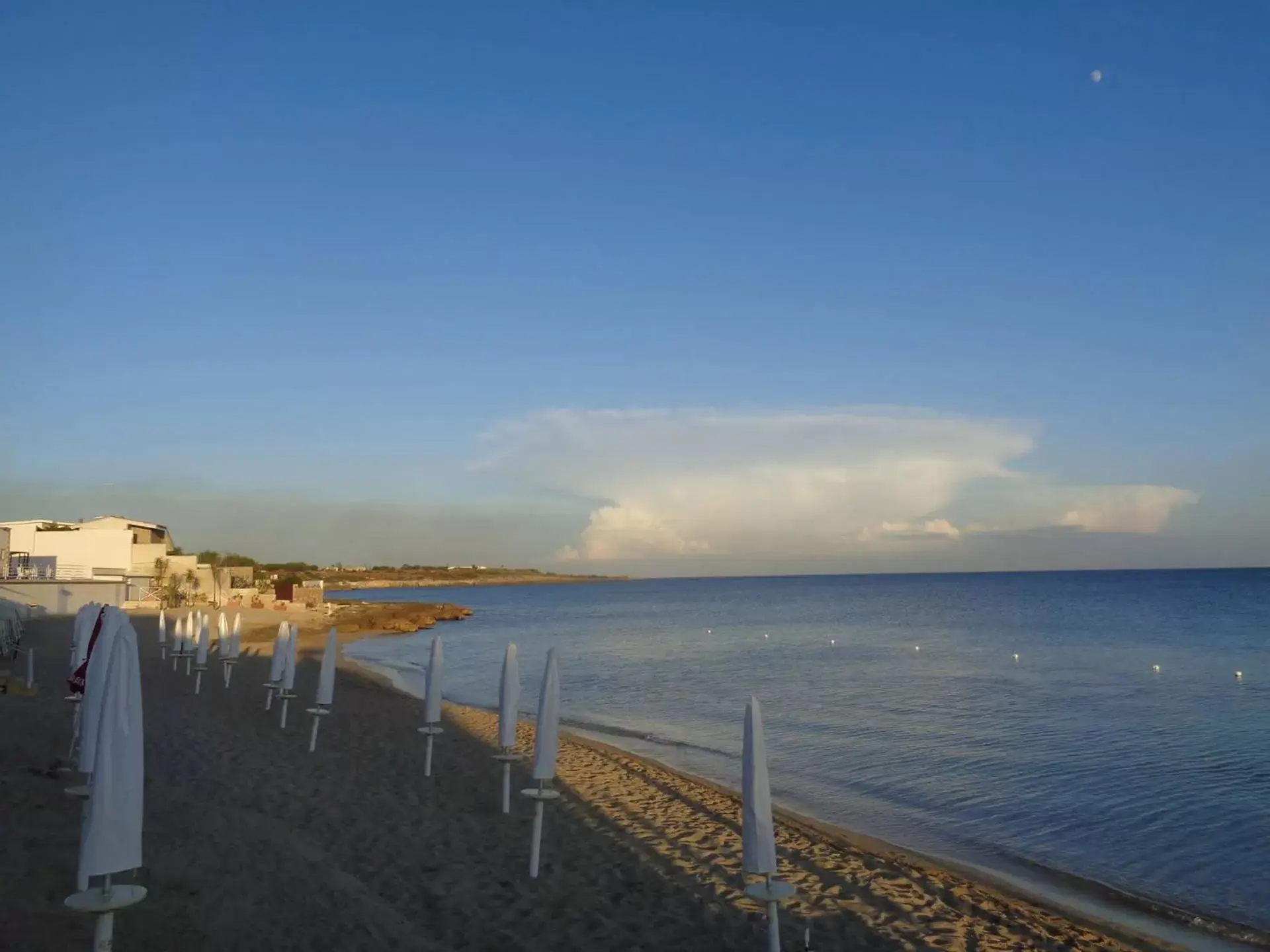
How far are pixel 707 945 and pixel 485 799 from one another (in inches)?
196

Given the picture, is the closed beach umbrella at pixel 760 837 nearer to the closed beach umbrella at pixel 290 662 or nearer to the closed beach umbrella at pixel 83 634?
the closed beach umbrella at pixel 290 662

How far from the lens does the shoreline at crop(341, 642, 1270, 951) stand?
346 inches

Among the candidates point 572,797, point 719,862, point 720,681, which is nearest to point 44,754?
point 572,797

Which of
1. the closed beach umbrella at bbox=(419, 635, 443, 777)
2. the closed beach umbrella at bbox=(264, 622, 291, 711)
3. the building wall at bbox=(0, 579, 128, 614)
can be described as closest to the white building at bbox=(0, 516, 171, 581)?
the building wall at bbox=(0, 579, 128, 614)

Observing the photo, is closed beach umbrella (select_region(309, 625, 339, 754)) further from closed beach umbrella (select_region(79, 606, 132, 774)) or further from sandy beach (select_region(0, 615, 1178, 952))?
closed beach umbrella (select_region(79, 606, 132, 774))

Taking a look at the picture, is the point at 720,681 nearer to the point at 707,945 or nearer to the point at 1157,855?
the point at 1157,855

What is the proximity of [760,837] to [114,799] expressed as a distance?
392 cm

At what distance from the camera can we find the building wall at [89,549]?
169 ft

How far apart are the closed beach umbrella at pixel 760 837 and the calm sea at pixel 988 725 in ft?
20.1

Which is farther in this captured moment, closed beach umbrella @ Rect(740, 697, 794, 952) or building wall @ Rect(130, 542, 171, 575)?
building wall @ Rect(130, 542, 171, 575)

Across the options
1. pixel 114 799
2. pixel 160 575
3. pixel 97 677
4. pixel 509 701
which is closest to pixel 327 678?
pixel 509 701

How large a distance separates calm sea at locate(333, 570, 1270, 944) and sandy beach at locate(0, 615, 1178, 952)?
235 centimetres

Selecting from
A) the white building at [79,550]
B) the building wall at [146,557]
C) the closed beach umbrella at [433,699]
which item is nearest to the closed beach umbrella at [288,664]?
the closed beach umbrella at [433,699]

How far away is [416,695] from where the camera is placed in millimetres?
24750
